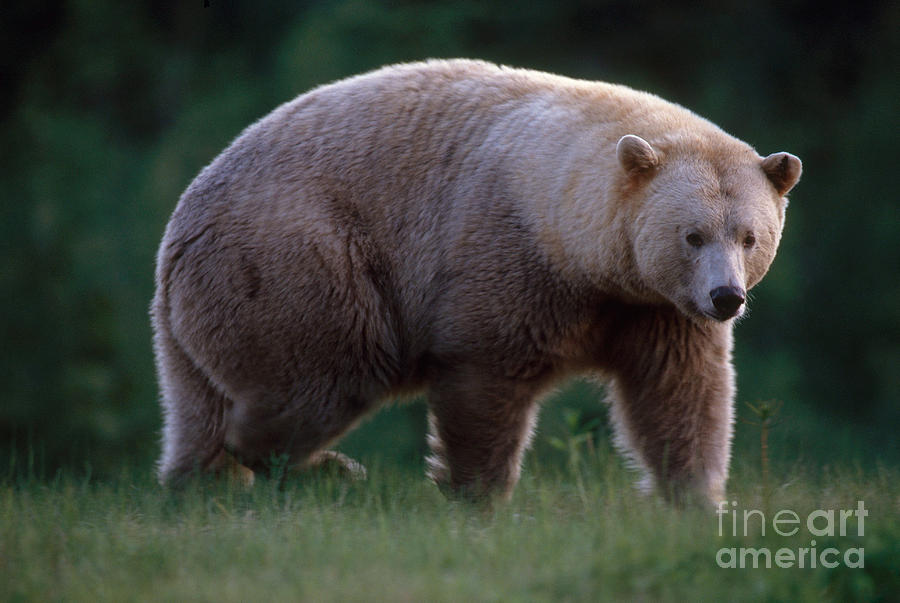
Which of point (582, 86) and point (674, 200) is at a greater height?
point (582, 86)

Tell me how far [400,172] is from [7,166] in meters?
11.3

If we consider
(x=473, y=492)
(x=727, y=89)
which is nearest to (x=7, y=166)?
(x=727, y=89)

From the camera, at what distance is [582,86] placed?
5.83m

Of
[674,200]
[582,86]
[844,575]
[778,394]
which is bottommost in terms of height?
[778,394]

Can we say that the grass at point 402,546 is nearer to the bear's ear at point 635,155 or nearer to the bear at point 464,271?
the bear at point 464,271

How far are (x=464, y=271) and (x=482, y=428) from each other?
2.46 feet

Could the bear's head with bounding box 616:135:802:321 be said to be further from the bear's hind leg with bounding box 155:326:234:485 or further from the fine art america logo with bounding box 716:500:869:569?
the bear's hind leg with bounding box 155:326:234:485

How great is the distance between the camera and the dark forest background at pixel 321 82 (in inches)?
569

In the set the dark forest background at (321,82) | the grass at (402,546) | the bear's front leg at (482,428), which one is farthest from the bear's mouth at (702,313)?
the dark forest background at (321,82)

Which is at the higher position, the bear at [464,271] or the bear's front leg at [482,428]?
the bear at [464,271]

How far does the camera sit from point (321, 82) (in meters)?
14.5

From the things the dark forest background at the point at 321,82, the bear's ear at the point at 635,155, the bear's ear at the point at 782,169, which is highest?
the bear's ear at the point at 635,155

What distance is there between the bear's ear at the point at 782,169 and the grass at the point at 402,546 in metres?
1.41

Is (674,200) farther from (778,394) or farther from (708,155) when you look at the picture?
(778,394)
